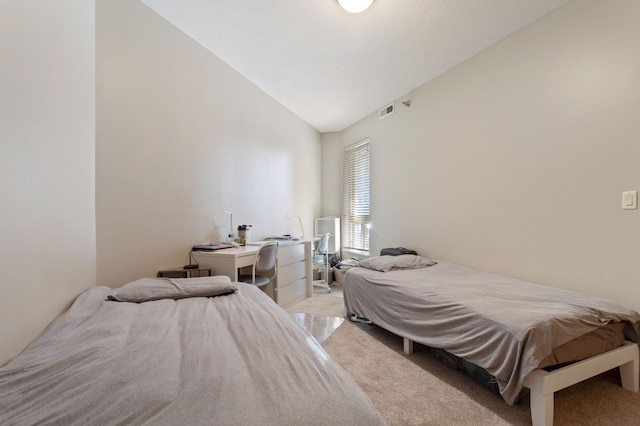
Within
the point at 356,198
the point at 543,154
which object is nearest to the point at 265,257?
the point at 356,198

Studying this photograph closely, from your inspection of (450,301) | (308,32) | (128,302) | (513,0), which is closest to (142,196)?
(128,302)

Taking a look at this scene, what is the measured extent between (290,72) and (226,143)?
1071 millimetres

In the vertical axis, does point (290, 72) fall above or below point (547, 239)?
above

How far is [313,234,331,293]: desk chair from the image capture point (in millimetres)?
4212

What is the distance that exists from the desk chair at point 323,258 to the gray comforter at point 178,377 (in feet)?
9.82

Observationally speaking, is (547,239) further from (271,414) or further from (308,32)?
(308,32)

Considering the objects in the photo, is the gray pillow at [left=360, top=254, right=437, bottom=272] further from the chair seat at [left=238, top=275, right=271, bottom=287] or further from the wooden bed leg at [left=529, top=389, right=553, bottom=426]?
the wooden bed leg at [left=529, top=389, right=553, bottom=426]

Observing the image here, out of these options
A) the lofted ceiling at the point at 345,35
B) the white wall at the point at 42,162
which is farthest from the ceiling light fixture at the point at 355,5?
the white wall at the point at 42,162

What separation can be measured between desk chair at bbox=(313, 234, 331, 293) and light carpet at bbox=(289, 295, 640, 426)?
6.75 ft

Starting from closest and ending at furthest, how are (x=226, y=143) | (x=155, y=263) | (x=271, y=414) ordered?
(x=271, y=414) → (x=155, y=263) → (x=226, y=143)

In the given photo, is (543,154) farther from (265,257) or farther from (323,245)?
(323,245)

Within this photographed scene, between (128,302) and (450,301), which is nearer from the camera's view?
(128,302)

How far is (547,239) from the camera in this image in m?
2.10

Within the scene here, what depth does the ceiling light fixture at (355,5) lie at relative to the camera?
197 centimetres
